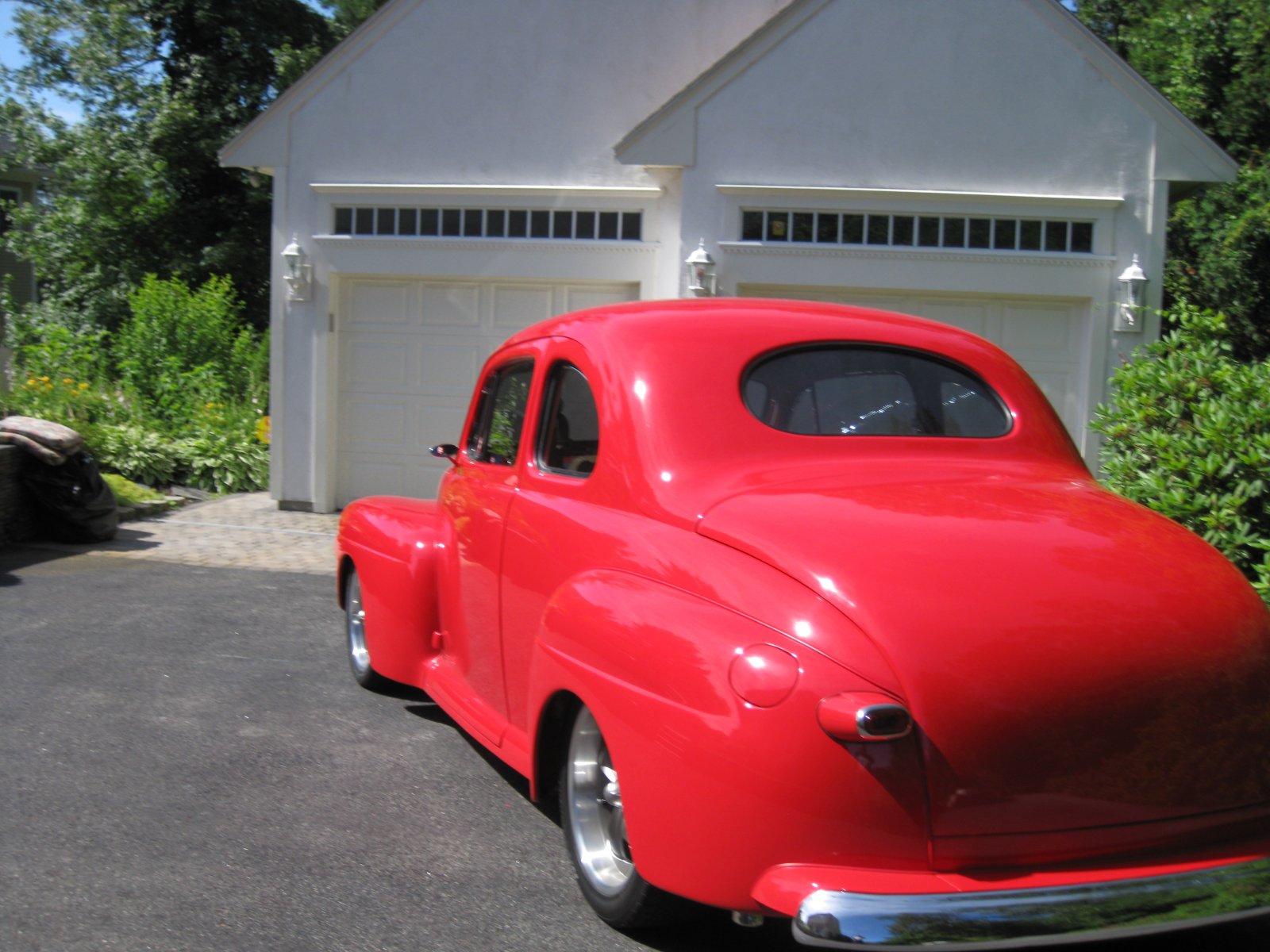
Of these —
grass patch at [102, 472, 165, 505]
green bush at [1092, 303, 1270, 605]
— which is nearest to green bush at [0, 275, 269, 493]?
grass patch at [102, 472, 165, 505]

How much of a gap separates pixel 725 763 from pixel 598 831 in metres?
0.91

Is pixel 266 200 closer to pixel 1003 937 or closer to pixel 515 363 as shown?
pixel 515 363

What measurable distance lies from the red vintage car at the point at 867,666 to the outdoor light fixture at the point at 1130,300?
6.71 m

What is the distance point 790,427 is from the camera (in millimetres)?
3787

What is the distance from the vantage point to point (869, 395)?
393 cm

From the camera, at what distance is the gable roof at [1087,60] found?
32.9ft

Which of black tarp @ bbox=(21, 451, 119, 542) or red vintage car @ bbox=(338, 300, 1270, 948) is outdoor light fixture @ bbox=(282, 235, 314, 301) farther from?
red vintage car @ bbox=(338, 300, 1270, 948)

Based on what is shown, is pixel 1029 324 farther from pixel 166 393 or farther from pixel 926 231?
pixel 166 393

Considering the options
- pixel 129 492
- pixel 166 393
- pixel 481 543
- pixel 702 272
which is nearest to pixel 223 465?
pixel 129 492

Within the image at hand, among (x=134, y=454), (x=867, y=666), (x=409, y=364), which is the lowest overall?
(x=134, y=454)

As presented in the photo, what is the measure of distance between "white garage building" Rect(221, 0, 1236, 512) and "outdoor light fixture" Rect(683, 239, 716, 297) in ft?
0.43

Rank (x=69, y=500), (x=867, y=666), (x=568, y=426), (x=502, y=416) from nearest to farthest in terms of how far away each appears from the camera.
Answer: (x=867, y=666) < (x=568, y=426) < (x=502, y=416) < (x=69, y=500)

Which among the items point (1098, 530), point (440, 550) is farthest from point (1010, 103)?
point (1098, 530)

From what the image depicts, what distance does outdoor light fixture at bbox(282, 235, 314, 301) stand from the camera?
11.5 meters
